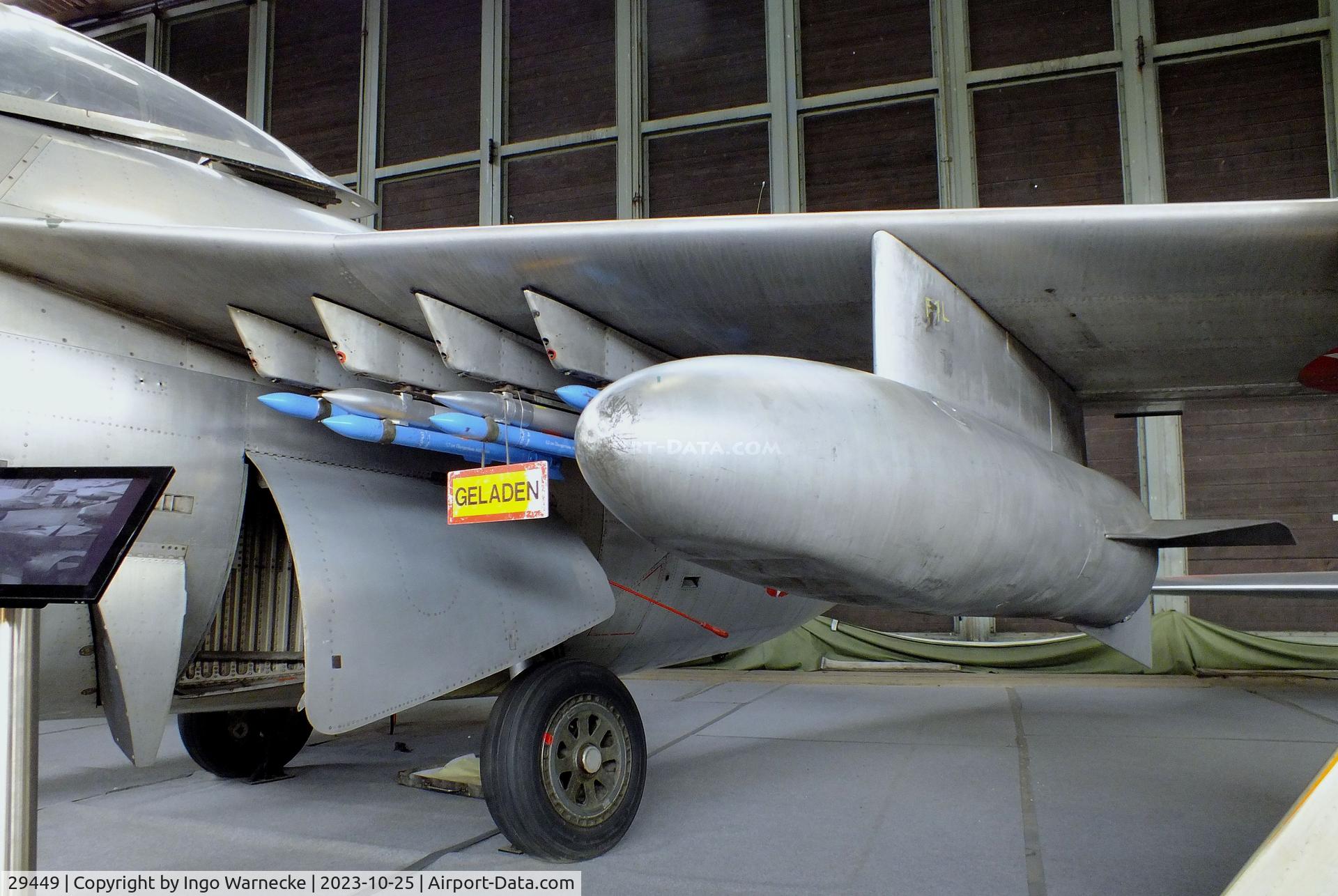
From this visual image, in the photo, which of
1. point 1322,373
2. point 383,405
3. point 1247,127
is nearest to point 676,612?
point 383,405

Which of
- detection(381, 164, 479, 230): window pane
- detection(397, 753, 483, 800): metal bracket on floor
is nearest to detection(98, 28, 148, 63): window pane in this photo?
detection(381, 164, 479, 230): window pane

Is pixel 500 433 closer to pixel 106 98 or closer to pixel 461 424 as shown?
pixel 461 424

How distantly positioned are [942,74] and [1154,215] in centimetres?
927

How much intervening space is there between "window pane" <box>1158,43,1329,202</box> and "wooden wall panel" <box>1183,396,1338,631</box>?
2.55 m

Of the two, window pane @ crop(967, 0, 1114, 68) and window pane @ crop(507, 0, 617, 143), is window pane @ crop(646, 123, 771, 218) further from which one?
window pane @ crop(967, 0, 1114, 68)

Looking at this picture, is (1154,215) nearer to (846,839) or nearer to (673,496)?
(673,496)

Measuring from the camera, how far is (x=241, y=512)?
12.5 ft

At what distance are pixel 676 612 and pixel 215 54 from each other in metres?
14.2

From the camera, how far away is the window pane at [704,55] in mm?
12422

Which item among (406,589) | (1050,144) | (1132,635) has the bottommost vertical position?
(1132,635)

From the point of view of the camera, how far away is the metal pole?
1.72m

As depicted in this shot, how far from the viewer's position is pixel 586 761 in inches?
158

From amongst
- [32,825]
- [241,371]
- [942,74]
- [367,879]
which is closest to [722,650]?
[367,879]

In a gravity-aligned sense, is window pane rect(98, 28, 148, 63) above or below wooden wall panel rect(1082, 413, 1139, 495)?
above
